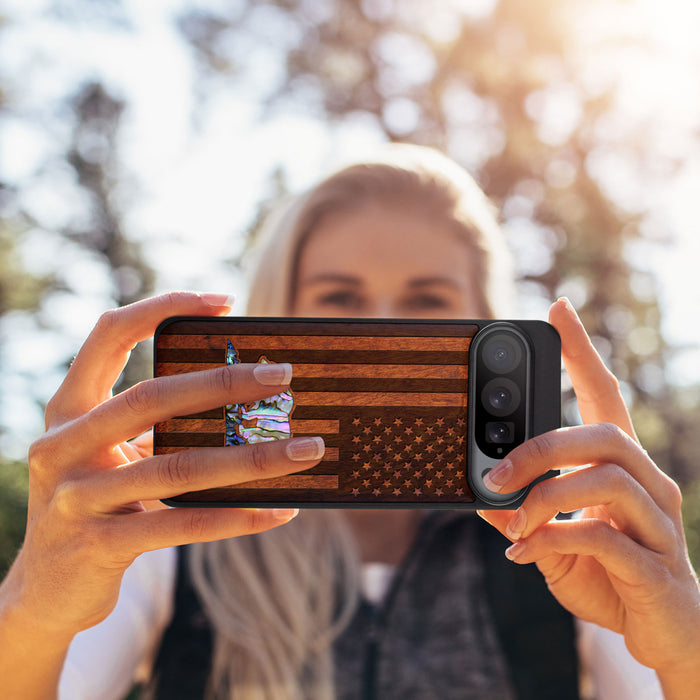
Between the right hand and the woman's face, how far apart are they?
1283mm

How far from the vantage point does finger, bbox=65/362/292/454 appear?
4.46 ft

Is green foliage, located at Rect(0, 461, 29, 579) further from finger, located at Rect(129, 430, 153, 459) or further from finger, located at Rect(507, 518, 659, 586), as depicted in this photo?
finger, located at Rect(507, 518, 659, 586)

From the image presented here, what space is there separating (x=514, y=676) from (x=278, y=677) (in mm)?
986

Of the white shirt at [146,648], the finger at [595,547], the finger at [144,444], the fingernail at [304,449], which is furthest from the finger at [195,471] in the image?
the white shirt at [146,648]

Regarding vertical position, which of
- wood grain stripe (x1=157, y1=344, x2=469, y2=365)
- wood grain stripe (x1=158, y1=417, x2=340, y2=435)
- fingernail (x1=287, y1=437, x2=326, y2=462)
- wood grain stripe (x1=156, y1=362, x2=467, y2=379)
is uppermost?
wood grain stripe (x1=157, y1=344, x2=469, y2=365)

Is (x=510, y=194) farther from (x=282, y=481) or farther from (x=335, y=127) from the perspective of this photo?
(x=282, y=481)

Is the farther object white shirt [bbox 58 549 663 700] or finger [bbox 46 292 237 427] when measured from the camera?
white shirt [bbox 58 549 663 700]

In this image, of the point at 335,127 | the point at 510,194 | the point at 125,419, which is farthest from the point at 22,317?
the point at 125,419

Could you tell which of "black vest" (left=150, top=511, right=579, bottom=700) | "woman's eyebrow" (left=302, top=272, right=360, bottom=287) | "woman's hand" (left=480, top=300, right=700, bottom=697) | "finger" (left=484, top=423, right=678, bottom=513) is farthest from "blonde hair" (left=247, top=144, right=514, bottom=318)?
"finger" (left=484, top=423, right=678, bottom=513)

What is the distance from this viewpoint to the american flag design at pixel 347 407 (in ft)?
4.92

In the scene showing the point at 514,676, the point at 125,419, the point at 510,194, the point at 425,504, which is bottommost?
the point at 514,676

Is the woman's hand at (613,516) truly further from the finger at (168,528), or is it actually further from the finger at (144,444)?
the finger at (144,444)

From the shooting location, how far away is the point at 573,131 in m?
10.1

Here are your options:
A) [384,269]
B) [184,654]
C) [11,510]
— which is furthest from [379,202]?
[11,510]
